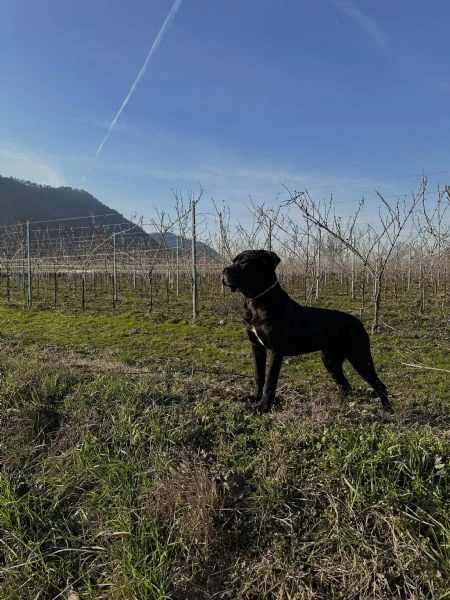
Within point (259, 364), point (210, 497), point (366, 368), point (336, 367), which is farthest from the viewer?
point (336, 367)

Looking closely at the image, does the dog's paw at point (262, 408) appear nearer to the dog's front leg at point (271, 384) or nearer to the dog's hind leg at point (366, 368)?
the dog's front leg at point (271, 384)

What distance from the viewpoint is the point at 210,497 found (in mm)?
2500

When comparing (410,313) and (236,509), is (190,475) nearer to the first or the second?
(236,509)

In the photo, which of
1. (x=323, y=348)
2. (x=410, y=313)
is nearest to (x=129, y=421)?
(x=323, y=348)

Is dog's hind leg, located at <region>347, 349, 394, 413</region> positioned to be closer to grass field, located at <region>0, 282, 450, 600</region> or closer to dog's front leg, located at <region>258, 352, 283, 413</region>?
grass field, located at <region>0, 282, 450, 600</region>

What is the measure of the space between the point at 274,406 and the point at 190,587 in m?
1.85

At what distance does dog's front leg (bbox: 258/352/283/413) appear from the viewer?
12.0 ft

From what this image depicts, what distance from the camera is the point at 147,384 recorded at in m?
4.16

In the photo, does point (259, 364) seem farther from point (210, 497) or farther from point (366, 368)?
point (210, 497)

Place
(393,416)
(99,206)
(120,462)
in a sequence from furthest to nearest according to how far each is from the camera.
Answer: (99,206), (393,416), (120,462)

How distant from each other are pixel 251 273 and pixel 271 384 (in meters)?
0.96

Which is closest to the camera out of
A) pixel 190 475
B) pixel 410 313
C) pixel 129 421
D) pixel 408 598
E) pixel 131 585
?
pixel 408 598

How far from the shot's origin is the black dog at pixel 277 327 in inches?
148

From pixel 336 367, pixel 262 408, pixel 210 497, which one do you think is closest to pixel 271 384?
pixel 262 408
